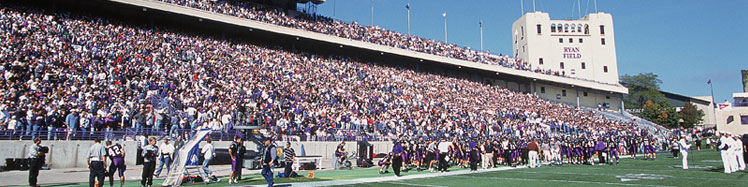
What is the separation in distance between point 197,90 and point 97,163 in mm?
13885

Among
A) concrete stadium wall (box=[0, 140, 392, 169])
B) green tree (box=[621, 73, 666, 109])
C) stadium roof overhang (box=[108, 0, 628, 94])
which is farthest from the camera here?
green tree (box=[621, 73, 666, 109])

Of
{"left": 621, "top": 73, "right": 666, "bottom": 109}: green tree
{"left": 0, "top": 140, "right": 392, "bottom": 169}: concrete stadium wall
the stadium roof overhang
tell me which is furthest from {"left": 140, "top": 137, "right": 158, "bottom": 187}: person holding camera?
{"left": 621, "top": 73, "right": 666, "bottom": 109}: green tree

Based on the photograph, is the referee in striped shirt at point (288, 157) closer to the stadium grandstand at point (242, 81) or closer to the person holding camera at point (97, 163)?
the stadium grandstand at point (242, 81)

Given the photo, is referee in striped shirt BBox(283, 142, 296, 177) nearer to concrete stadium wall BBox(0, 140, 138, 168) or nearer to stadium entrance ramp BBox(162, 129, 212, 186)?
stadium entrance ramp BBox(162, 129, 212, 186)

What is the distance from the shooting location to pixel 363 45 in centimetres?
4203

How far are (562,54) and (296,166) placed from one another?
55590mm

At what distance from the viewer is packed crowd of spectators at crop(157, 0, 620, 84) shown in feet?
120

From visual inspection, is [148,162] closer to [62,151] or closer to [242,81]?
[62,151]

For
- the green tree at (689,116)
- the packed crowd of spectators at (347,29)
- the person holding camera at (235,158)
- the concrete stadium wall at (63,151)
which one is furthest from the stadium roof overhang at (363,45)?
the person holding camera at (235,158)

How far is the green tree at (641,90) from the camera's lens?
82125mm

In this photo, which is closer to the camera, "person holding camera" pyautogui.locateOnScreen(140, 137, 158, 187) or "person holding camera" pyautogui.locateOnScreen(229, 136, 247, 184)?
"person holding camera" pyautogui.locateOnScreen(140, 137, 158, 187)

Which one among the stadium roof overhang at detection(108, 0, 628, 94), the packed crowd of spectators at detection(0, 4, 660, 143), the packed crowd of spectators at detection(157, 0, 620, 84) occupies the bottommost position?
the packed crowd of spectators at detection(0, 4, 660, 143)

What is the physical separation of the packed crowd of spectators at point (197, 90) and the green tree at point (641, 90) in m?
47.9

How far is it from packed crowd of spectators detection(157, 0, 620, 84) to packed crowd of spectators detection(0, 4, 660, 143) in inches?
94.0
